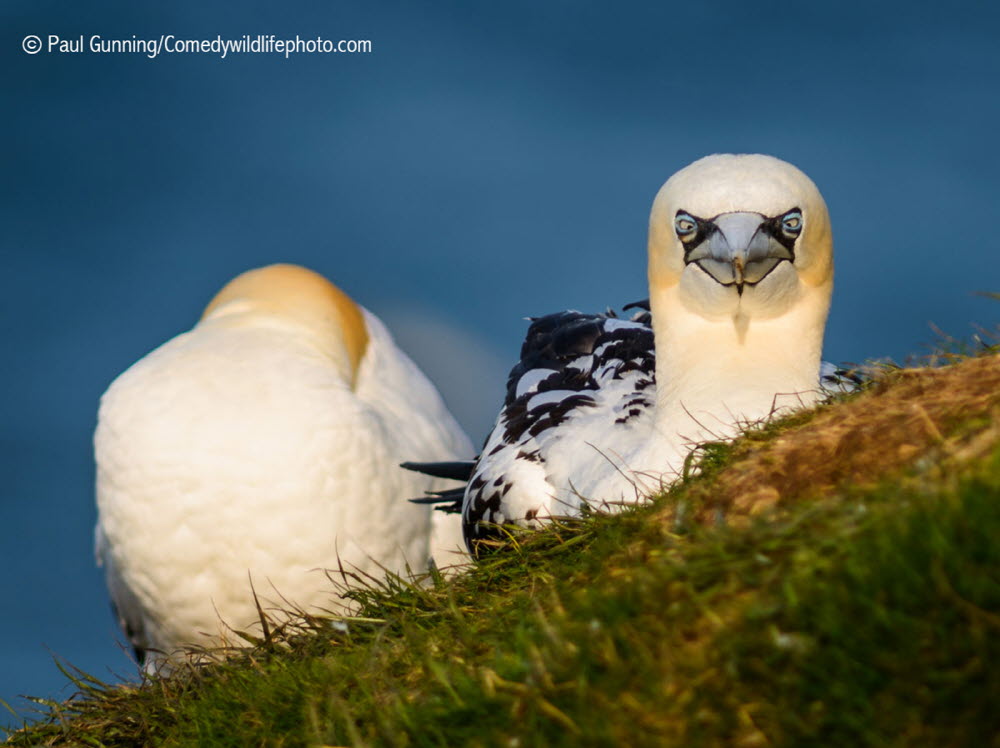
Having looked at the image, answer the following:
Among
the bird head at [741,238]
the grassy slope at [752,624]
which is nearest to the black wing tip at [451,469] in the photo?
the bird head at [741,238]

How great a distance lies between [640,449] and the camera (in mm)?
5781

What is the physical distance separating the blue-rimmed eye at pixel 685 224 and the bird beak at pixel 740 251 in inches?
3.5

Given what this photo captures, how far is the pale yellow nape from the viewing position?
31.4ft

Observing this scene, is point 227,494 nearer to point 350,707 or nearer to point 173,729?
point 173,729

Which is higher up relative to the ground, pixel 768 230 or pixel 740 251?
pixel 768 230

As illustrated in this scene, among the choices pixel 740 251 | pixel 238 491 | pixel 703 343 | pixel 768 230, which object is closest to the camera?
pixel 740 251

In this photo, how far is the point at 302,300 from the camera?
31.9 feet

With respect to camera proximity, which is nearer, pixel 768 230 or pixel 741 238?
pixel 741 238

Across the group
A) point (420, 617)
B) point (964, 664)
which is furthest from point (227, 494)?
point (964, 664)

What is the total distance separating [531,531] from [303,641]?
0.98 metres

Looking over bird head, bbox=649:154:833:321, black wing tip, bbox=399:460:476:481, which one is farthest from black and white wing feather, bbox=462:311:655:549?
bird head, bbox=649:154:833:321

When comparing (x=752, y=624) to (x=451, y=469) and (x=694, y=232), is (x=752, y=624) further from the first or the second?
(x=451, y=469)

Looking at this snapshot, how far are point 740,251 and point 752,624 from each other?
3.03 m

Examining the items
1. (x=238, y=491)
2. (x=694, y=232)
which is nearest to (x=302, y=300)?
(x=238, y=491)
